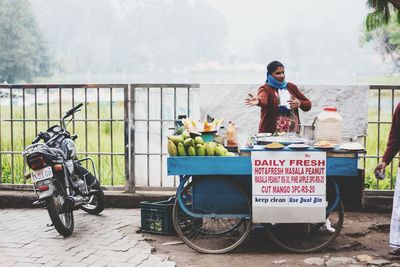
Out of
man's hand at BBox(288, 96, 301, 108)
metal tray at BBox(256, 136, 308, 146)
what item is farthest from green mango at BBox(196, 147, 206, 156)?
man's hand at BBox(288, 96, 301, 108)

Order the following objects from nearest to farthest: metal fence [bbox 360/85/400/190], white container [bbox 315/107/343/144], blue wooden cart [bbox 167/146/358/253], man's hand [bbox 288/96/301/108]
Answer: blue wooden cart [bbox 167/146/358/253] → white container [bbox 315/107/343/144] → man's hand [bbox 288/96/301/108] → metal fence [bbox 360/85/400/190]

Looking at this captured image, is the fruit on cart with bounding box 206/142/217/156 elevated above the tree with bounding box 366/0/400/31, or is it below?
below

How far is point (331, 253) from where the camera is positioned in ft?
14.3

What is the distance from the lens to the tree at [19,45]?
1073 cm

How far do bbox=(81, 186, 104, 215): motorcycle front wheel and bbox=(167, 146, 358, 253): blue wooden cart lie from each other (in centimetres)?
129

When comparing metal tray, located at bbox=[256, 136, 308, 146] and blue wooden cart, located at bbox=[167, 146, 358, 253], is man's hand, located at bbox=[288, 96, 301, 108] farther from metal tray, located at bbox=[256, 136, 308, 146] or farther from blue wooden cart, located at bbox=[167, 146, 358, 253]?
blue wooden cart, located at bbox=[167, 146, 358, 253]

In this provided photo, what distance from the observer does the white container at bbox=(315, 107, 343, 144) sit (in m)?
4.33

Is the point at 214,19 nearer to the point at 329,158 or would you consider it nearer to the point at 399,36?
the point at 399,36

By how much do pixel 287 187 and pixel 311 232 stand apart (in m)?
0.90

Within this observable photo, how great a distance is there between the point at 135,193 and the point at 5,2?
282 inches

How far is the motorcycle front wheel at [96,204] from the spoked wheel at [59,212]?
0.69m

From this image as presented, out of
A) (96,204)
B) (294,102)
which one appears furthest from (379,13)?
(96,204)

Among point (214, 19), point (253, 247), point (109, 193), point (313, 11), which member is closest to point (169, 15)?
point (214, 19)

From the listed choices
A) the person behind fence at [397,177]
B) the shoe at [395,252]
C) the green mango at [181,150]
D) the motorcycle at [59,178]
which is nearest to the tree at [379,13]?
the person behind fence at [397,177]
